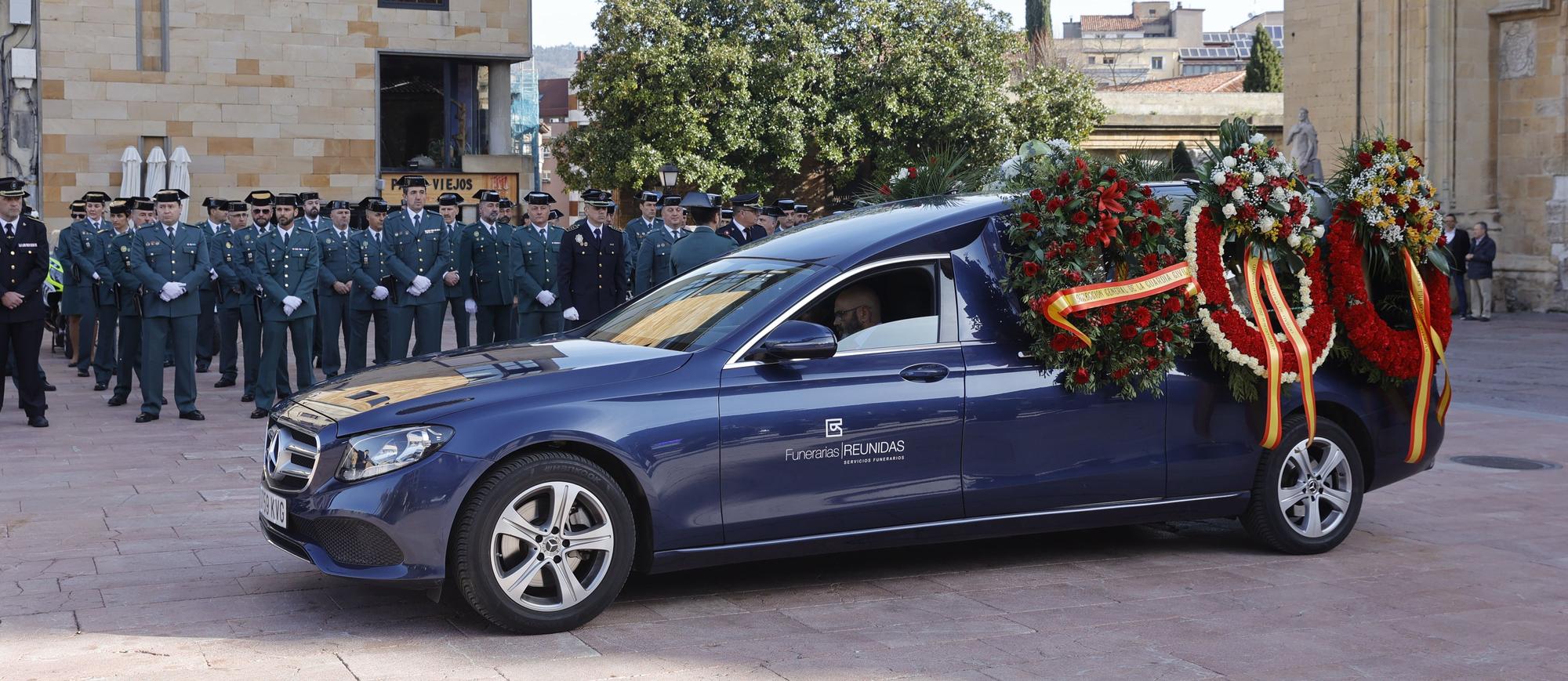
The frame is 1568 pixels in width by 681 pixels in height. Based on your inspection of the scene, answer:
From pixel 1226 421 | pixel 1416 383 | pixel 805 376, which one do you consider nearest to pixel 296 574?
pixel 805 376

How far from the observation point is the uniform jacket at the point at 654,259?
44.7 feet

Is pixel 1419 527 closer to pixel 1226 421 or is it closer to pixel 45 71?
pixel 1226 421

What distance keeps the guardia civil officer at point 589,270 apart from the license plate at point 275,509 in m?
7.34

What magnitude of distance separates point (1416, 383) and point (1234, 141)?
1.45 meters

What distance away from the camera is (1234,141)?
728 cm

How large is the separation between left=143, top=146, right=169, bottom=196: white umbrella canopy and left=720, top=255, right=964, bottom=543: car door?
21425mm

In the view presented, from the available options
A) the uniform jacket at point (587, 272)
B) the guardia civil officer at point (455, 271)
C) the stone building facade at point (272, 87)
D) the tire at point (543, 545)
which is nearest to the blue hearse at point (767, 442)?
the tire at point (543, 545)

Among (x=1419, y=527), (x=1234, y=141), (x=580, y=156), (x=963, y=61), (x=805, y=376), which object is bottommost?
(x=1419, y=527)

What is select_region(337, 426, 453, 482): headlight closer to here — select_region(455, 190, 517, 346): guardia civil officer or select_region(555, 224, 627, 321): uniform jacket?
select_region(555, 224, 627, 321): uniform jacket

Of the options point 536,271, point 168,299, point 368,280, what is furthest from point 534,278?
point 168,299

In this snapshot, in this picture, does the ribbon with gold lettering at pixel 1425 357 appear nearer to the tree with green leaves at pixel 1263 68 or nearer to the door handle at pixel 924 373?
the door handle at pixel 924 373

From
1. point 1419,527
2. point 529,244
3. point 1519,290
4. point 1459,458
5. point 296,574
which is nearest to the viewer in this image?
point 296,574

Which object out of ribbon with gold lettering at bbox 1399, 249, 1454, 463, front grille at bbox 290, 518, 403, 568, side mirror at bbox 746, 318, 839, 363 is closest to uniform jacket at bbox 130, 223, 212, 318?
front grille at bbox 290, 518, 403, 568

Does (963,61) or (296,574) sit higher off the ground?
(963,61)
